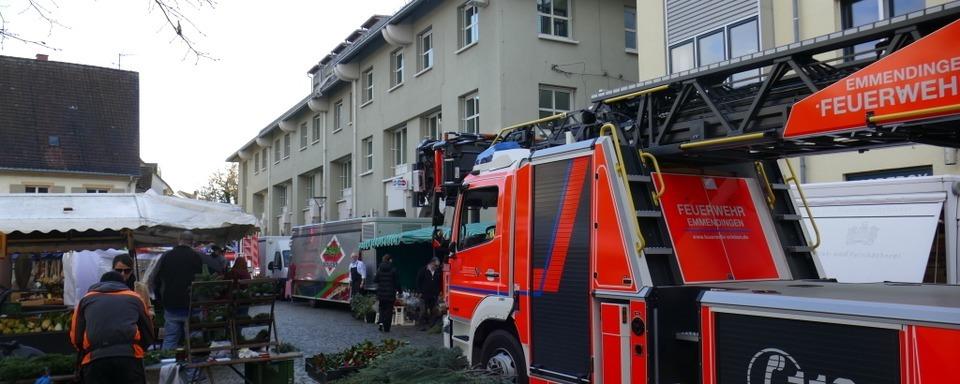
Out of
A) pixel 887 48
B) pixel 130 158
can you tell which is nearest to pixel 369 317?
pixel 887 48

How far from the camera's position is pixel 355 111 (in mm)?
29531

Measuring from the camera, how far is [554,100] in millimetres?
21156

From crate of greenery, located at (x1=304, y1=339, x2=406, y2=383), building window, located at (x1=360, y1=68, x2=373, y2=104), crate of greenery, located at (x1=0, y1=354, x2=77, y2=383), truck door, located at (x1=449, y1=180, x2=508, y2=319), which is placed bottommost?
crate of greenery, located at (x1=304, y1=339, x2=406, y2=383)

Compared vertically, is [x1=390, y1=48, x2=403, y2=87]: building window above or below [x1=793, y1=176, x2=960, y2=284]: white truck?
above

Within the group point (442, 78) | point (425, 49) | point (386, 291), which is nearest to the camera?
point (386, 291)

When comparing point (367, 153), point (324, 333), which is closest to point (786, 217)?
point (324, 333)

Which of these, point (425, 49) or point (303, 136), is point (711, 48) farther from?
point (303, 136)

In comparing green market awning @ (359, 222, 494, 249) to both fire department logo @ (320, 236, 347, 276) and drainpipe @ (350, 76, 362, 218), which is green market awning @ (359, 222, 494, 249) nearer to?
fire department logo @ (320, 236, 347, 276)

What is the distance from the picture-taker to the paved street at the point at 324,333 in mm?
13438

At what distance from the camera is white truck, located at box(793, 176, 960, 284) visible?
29.0 ft

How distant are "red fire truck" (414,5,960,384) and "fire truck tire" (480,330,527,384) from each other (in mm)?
19

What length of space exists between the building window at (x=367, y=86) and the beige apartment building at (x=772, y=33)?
48.8ft

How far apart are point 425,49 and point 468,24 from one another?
283cm

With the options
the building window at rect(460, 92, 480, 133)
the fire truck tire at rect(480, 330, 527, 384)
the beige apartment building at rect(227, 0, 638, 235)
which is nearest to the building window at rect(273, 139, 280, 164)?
the beige apartment building at rect(227, 0, 638, 235)
